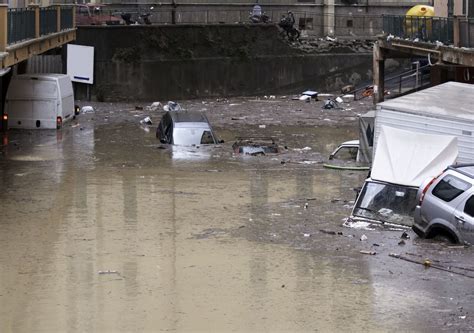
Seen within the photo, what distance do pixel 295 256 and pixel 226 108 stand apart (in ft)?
97.4

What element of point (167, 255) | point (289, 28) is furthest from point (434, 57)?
point (289, 28)

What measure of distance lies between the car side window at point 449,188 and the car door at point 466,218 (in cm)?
26

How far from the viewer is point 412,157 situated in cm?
2161

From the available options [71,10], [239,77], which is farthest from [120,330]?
[239,77]

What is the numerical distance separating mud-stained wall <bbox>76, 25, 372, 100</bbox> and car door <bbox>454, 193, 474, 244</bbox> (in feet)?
108

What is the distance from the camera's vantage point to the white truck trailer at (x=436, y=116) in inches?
854

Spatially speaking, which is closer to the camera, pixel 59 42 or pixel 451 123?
pixel 451 123

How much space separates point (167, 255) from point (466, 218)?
533 centimetres

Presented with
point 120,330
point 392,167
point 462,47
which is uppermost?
point 462,47

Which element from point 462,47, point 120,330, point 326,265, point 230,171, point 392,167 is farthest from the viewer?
point 462,47

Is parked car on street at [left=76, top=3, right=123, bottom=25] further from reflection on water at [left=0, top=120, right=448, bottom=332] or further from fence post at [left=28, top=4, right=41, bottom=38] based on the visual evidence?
reflection on water at [left=0, top=120, right=448, bottom=332]

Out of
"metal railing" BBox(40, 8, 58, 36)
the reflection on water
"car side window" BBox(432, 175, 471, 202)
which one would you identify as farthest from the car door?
"metal railing" BBox(40, 8, 58, 36)

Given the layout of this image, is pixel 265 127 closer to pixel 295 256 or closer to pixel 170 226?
pixel 170 226

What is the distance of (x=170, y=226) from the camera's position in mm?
21781
